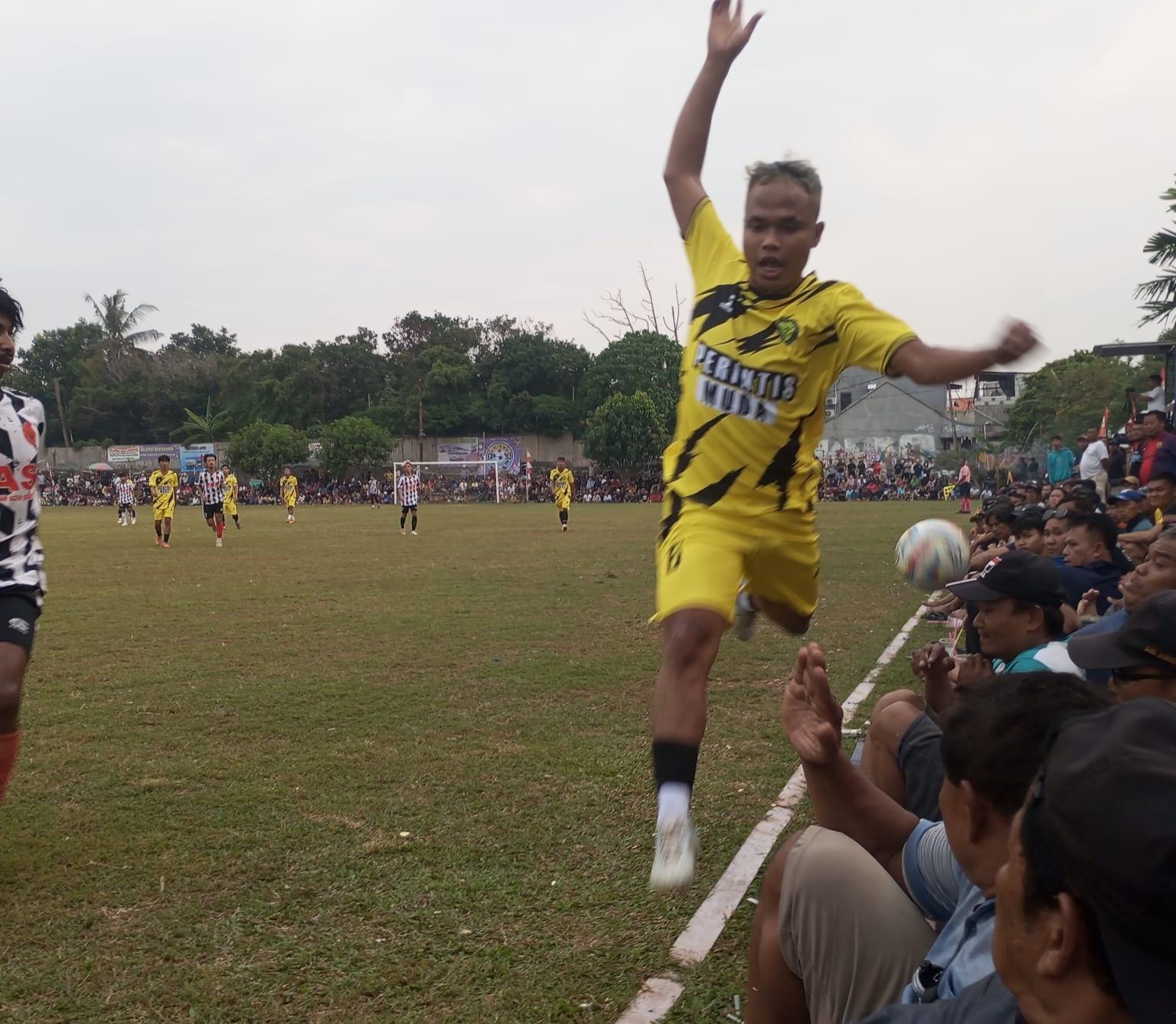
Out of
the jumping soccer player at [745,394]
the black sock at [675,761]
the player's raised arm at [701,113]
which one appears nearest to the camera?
the black sock at [675,761]

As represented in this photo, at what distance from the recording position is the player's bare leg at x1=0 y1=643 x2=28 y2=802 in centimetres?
402

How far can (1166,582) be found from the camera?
14.8 ft

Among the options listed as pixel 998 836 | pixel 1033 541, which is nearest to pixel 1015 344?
pixel 998 836

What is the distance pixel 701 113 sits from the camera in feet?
12.7

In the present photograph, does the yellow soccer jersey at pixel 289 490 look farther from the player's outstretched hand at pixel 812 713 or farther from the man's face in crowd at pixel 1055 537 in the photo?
the player's outstretched hand at pixel 812 713

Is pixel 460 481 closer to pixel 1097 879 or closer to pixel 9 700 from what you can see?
pixel 9 700

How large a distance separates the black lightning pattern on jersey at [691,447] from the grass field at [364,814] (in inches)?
64.4

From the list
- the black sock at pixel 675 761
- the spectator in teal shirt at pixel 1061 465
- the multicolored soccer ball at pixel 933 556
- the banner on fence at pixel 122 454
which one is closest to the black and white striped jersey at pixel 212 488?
the spectator in teal shirt at pixel 1061 465

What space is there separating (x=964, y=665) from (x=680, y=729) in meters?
1.49

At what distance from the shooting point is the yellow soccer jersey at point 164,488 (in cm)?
2269

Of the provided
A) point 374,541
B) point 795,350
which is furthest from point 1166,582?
point 374,541

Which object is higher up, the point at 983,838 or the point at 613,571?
the point at 983,838

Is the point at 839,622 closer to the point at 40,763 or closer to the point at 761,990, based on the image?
the point at 40,763

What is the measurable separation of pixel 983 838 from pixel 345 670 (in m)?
6.83
